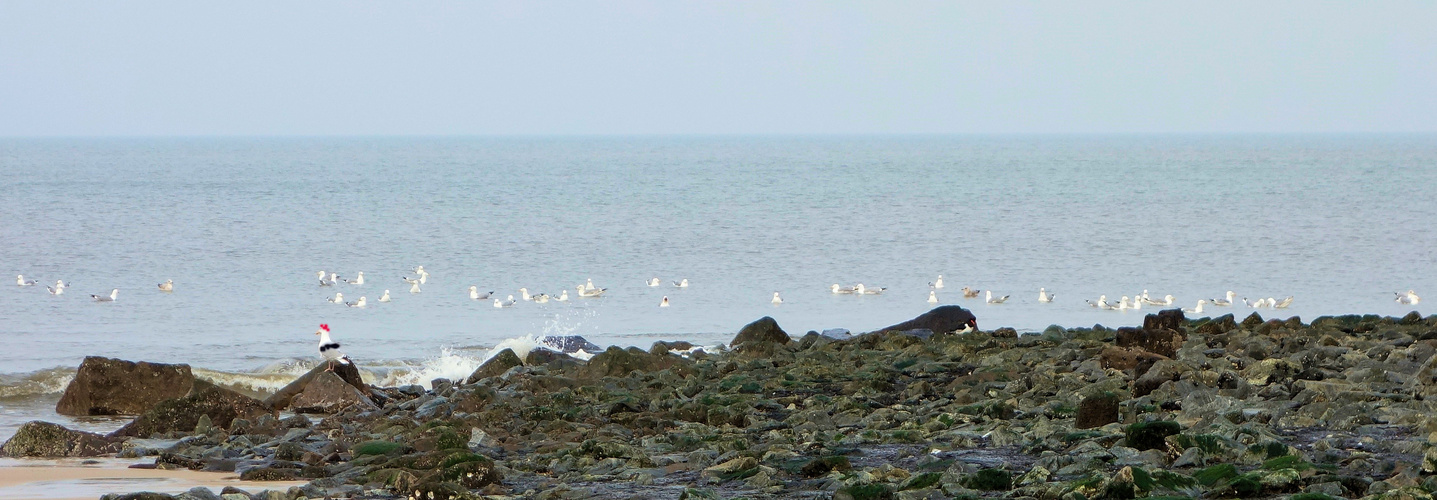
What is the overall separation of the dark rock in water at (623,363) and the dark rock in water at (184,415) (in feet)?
10.8

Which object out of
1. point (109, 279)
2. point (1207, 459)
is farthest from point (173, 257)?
point (1207, 459)

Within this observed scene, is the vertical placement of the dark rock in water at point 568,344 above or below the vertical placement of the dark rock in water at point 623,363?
below

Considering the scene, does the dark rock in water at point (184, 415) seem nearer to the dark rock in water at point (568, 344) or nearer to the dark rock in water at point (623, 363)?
the dark rock in water at point (623, 363)

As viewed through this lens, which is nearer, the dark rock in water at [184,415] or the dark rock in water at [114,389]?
the dark rock in water at [184,415]

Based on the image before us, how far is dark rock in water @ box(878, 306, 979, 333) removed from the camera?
1752 cm

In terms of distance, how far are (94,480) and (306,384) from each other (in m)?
4.43

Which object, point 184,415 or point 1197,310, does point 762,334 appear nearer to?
point 184,415

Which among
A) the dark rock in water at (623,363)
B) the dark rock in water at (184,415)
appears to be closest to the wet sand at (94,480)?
the dark rock in water at (184,415)

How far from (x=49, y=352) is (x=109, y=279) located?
448 inches

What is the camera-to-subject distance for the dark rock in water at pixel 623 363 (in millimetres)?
14445

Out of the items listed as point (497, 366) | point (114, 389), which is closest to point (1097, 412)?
point (497, 366)

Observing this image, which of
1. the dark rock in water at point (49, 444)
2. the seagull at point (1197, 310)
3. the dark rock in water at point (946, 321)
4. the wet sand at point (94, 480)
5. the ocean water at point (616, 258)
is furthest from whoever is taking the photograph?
the seagull at point (1197, 310)

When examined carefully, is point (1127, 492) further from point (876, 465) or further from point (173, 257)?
point (173, 257)

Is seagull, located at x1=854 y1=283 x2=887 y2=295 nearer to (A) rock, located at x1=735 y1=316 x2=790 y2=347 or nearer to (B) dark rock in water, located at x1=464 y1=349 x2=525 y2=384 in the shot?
(A) rock, located at x1=735 y1=316 x2=790 y2=347
